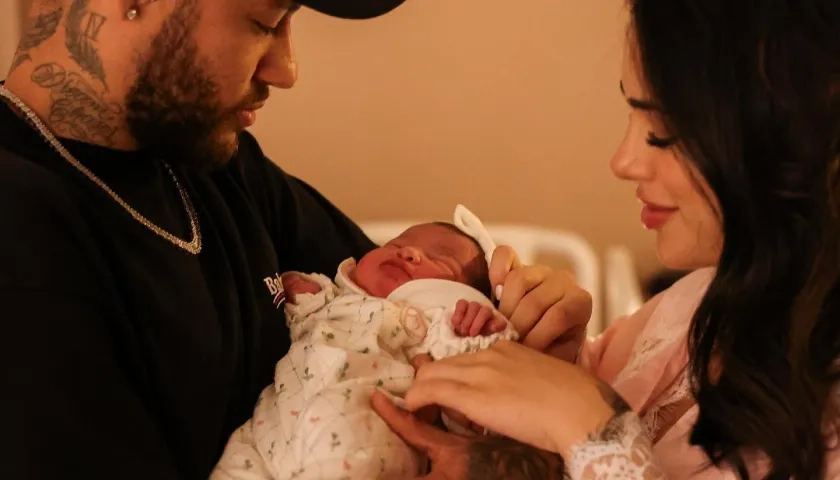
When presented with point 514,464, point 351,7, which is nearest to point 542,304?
point 514,464

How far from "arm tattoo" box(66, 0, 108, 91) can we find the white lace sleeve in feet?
2.49

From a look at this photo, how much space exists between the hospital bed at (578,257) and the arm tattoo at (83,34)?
0.79 metres

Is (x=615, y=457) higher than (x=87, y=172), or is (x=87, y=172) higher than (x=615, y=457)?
(x=87, y=172)

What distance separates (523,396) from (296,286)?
0.47 meters

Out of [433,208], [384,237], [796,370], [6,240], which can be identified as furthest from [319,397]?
[433,208]

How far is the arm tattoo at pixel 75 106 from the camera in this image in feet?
3.38

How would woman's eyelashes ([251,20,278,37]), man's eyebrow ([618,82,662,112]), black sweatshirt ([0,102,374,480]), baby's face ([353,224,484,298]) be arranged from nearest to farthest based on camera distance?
black sweatshirt ([0,102,374,480]), man's eyebrow ([618,82,662,112]), woman's eyelashes ([251,20,278,37]), baby's face ([353,224,484,298])

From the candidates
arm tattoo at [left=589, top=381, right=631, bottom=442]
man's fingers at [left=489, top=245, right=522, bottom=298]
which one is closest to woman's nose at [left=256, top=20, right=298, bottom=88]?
man's fingers at [left=489, top=245, right=522, bottom=298]

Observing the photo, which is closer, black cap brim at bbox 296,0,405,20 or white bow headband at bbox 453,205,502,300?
black cap brim at bbox 296,0,405,20

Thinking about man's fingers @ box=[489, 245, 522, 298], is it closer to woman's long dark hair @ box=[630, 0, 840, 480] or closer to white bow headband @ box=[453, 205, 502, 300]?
white bow headband @ box=[453, 205, 502, 300]

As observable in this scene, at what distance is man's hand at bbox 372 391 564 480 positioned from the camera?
951mm

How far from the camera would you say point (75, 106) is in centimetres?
104

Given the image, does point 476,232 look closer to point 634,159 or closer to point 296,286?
point 296,286

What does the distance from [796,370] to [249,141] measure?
3.08 ft
